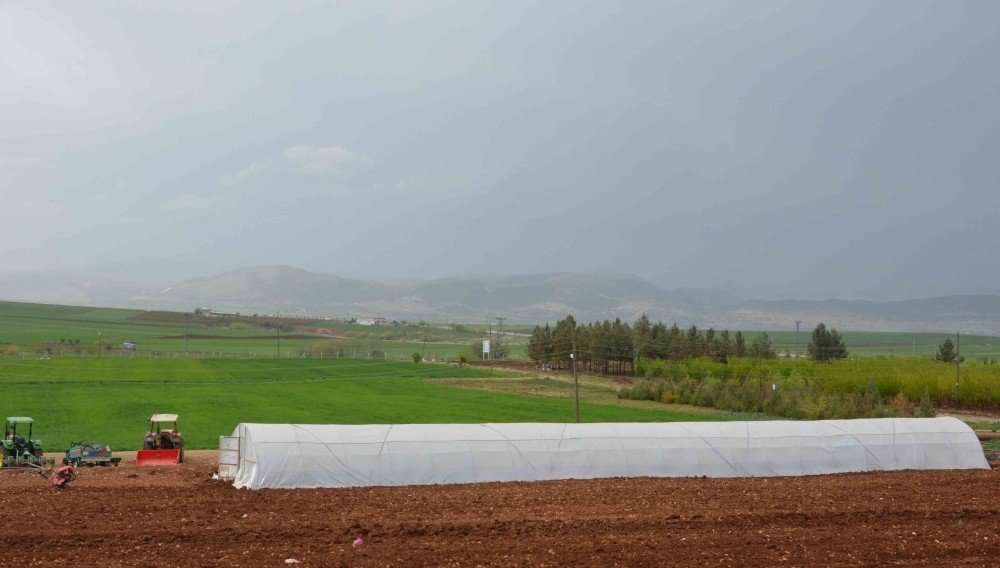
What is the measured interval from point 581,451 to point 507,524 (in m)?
7.66

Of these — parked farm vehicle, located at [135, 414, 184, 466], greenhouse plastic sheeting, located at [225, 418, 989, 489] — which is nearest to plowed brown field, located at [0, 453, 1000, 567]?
greenhouse plastic sheeting, located at [225, 418, 989, 489]

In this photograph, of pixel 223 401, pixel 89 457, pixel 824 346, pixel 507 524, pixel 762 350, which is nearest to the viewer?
pixel 507 524

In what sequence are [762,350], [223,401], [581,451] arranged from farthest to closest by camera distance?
[762,350] → [223,401] → [581,451]

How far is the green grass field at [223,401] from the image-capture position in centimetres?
3997

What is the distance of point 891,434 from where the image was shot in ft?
91.0

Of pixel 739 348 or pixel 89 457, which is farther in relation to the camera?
pixel 739 348

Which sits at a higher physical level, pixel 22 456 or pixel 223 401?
pixel 22 456

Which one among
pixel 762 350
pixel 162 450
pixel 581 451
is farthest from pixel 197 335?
pixel 581 451

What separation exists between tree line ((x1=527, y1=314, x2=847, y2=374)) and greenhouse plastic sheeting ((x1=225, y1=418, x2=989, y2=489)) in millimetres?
60981

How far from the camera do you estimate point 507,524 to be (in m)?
17.6

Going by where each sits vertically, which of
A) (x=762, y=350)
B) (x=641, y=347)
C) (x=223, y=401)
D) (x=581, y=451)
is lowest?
(x=223, y=401)

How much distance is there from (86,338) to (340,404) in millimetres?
82330

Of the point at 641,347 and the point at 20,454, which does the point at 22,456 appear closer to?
the point at 20,454

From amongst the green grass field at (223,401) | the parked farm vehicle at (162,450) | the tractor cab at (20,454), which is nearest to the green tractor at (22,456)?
the tractor cab at (20,454)
